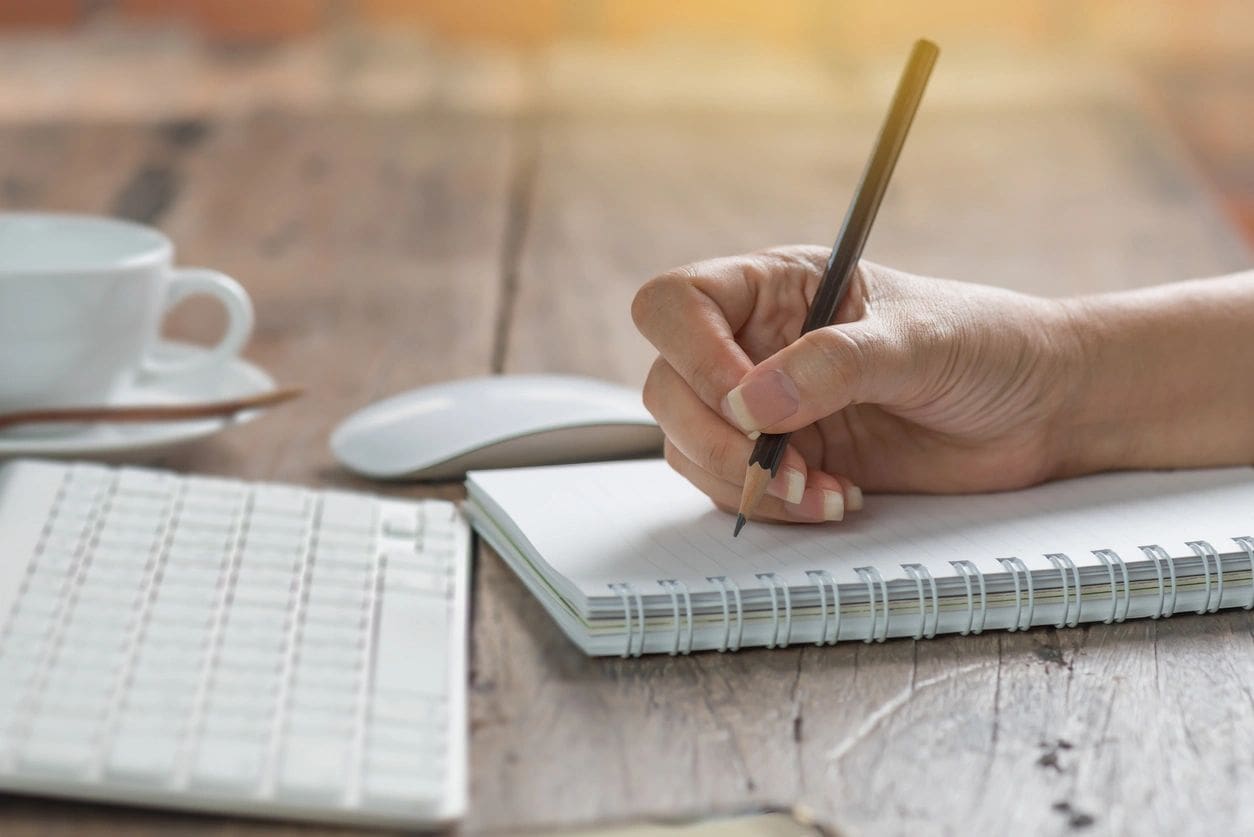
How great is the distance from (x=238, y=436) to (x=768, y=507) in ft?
1.19

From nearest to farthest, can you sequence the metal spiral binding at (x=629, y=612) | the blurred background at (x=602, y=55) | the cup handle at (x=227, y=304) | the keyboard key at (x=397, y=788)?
the keyboard key at (x=397, y=788), the metal spiral binding at (x=629, y=612), the cup handle at (x=227, y=304), the blurred background at (x=602, y=55)

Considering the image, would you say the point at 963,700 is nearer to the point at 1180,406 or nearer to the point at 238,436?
the point at 1180,406

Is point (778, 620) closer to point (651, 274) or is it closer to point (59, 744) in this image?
point (59, 744)

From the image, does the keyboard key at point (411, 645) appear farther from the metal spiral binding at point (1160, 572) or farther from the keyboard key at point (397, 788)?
the metal spiral binding at point (1160, 572)

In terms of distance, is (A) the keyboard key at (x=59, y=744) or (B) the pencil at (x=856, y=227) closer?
(A) the keyboard key at (x=59, y=744)

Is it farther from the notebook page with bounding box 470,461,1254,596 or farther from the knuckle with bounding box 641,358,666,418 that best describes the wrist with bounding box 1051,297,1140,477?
the knuckle with bounding box 641,358,666,418

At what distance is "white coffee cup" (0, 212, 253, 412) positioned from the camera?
80 centimetres

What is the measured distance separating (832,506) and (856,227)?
0.13m

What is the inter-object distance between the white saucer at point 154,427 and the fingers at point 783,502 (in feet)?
0.99

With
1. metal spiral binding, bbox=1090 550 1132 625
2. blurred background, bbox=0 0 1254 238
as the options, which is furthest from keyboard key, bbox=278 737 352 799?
blurred background, bbox=0 0 1254 238

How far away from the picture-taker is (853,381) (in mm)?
631

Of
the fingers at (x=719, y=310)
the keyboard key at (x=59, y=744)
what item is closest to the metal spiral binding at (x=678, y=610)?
the fingers at (x=719, y=310)

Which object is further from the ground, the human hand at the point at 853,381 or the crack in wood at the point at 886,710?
the human hand at the point at 853,381

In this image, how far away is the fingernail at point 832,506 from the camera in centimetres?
66
